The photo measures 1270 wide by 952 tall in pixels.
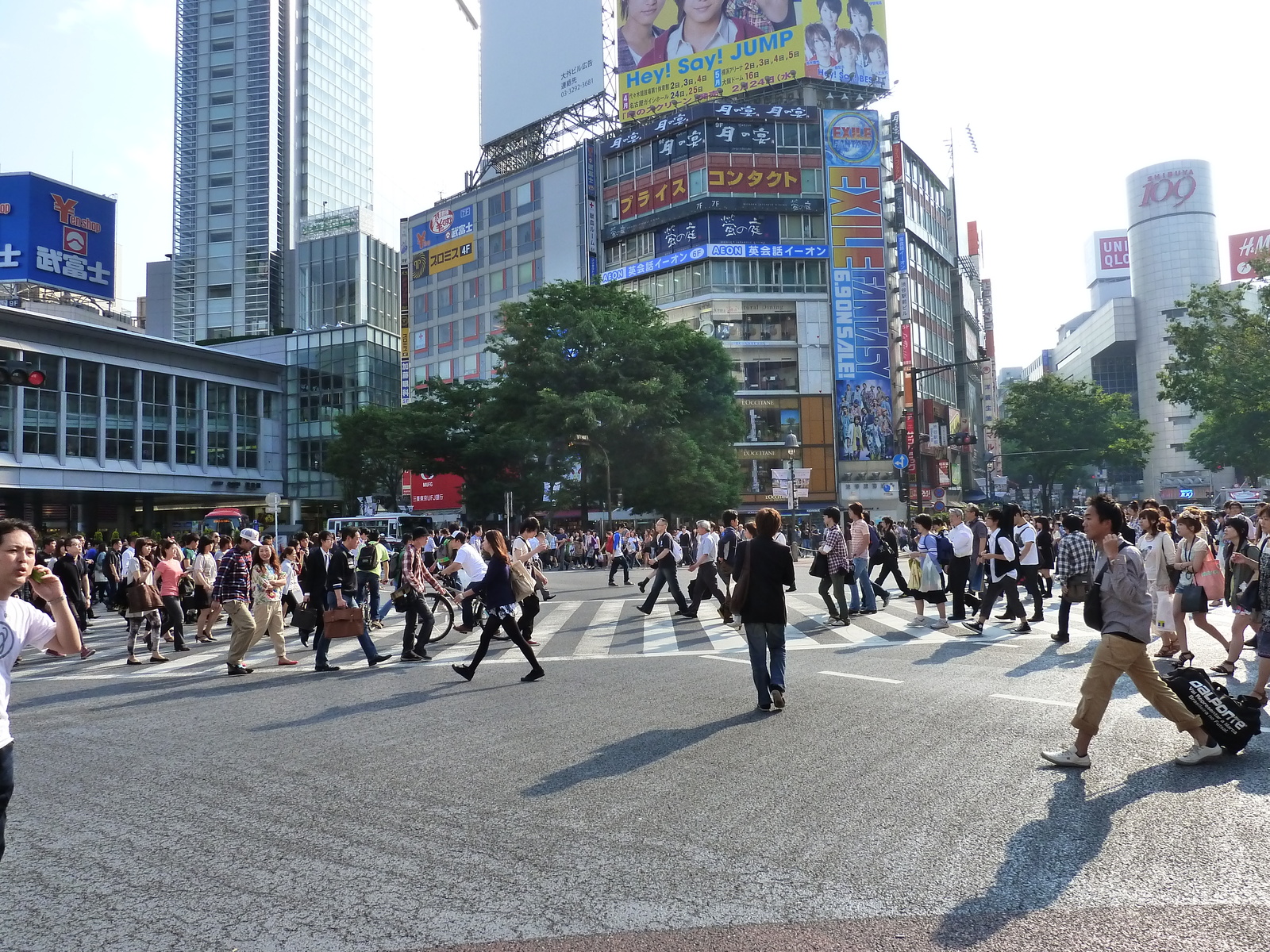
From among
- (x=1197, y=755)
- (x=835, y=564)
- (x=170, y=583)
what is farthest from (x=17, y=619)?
(x=835, y=564)

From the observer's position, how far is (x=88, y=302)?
8262 cm

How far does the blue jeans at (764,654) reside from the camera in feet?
27.2

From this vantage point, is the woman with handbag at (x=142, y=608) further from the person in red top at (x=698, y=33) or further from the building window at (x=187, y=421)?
the person in red top at (x=698, y=33)

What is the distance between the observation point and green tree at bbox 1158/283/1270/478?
116ft

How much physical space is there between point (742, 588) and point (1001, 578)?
703cm

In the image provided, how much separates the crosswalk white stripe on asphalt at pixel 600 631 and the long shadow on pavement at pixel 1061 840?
7679 millimetres

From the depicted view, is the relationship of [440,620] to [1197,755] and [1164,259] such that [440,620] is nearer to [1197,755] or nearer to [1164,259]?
[1197,755]

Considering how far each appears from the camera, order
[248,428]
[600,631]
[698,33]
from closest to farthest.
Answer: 1. [600,631]
2. [698,33]
3. [248,428]

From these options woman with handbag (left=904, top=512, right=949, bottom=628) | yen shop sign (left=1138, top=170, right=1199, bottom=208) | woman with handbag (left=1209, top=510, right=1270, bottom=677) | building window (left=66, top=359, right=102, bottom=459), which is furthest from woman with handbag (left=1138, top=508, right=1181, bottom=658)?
yen shop sign (left=1138, top=170, right=1199, bottom=208)

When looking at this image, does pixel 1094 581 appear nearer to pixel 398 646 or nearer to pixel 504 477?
pixel 398 646

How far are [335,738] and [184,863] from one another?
292cm

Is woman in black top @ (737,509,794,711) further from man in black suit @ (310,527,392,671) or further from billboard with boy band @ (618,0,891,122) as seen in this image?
billboard with boy band @ (618,0,891,122)

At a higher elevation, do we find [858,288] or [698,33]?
[698,33]

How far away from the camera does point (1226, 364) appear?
3678 centimetres
